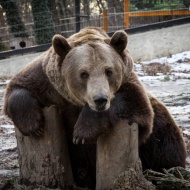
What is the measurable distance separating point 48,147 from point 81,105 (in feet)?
1.47

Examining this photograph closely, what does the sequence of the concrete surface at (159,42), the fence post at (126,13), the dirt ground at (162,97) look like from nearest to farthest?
1. the dirt ground at (162,97)
2. the fence post at (126,13)
3. the concrete surface at (159,42)

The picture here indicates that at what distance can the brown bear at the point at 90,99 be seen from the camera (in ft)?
11.9

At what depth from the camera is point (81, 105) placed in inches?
158

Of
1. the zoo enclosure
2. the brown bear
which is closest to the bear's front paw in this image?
the brown bear

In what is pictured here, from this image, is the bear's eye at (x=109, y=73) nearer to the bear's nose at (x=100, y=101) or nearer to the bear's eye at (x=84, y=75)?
the bear's eye at (x=84, y=75)

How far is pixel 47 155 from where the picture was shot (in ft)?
12.7

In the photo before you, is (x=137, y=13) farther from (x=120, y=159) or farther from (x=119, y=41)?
(x=120, y=159)

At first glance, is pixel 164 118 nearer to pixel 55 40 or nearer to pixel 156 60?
pixel 55 40

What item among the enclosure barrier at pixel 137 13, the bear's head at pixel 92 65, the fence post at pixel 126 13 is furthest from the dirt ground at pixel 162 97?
the enclosure barrier at pixel 137 13

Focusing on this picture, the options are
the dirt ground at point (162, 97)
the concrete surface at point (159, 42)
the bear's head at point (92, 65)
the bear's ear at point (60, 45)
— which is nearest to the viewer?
the bear's head at point (92, 65)

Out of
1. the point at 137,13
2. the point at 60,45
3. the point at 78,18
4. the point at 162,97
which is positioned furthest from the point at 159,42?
the point at 60,45

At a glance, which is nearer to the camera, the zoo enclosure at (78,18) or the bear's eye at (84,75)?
the bear's eye at (84,75)

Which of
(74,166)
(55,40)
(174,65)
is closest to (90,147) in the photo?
(74,166)

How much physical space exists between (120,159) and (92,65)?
0.74m
